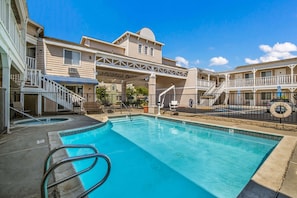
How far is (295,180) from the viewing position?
2.42m

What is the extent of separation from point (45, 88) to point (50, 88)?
0.28 meters

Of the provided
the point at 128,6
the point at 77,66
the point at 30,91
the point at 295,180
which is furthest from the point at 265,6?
the point at 30,91

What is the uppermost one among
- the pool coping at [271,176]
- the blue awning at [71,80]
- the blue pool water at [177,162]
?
the blue awning at [71,80]

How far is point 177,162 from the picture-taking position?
450 centimetres

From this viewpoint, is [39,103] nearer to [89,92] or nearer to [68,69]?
[68,69]

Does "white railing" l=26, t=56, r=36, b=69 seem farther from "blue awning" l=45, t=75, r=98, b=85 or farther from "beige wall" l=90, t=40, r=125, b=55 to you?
"beige wall" l=90, t=40, r=125, b=55

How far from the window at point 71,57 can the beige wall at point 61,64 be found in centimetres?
27

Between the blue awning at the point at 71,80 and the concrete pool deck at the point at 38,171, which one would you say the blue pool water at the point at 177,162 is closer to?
the concrete pool deck at the point at 38,171

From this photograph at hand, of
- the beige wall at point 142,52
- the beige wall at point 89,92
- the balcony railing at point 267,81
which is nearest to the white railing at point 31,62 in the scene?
the beige wall at point 89,92

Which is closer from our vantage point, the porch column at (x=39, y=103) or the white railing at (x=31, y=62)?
the porch column at (x=39, y=103)

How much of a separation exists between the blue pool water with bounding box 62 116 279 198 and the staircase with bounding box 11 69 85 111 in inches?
198

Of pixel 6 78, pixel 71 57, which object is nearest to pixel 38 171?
pixel 6 78

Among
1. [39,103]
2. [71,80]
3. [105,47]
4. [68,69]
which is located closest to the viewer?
[39,103]

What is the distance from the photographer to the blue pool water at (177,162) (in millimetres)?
3201
